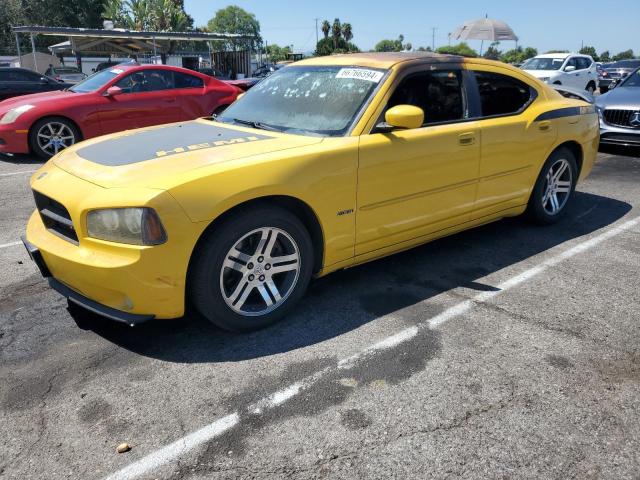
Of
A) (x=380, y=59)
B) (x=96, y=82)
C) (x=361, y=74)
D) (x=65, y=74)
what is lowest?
(x=65, y=74)

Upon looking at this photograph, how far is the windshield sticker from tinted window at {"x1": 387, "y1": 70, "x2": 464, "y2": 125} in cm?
17

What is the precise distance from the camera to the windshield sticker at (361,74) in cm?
363

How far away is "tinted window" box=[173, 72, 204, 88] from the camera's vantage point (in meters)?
9.36

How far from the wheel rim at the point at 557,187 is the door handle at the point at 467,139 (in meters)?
1.30

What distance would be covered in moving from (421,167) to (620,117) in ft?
22.7

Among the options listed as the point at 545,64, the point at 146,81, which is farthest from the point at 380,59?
the point at 545,64

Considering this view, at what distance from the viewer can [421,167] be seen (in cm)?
365

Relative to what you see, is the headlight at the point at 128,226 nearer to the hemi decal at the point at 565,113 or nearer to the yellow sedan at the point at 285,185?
the yellow sedan at the point at 285,185

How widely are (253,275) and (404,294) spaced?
1.17m

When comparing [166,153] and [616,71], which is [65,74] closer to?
[166,153]

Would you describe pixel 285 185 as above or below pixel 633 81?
below

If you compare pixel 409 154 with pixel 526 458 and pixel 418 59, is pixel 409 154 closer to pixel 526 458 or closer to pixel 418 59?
pixel 418 59

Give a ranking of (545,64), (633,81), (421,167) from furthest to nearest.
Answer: (545,64), (633,81), (421,167)

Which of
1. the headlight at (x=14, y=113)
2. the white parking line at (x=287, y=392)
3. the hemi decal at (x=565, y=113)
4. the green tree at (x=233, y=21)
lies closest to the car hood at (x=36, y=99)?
the headlight at (x=14, y=113)
